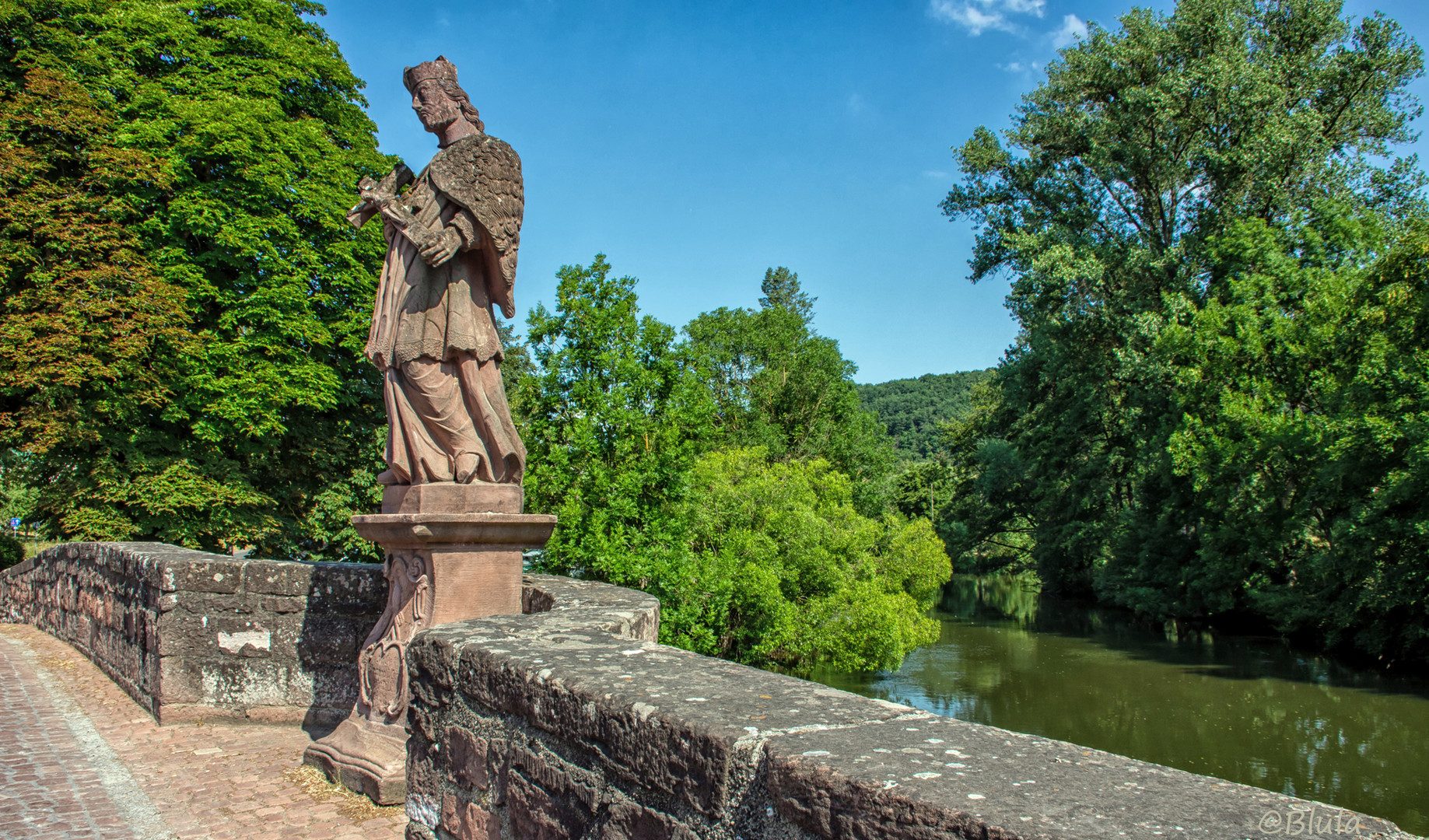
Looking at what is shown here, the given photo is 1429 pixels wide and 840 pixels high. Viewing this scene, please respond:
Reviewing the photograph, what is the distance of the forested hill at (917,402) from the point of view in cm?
9031

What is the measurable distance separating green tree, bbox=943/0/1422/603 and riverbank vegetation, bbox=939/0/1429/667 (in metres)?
0.06

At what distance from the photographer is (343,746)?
14.1 ft

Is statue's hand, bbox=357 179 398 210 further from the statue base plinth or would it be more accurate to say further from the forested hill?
the forested hill

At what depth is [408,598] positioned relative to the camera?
428 centimetres

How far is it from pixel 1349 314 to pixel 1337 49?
269 inches

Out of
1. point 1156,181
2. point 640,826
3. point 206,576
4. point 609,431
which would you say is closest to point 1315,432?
point 1156,181

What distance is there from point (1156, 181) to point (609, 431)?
15395 mm

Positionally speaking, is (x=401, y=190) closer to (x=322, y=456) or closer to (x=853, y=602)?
(x=322, y=456)

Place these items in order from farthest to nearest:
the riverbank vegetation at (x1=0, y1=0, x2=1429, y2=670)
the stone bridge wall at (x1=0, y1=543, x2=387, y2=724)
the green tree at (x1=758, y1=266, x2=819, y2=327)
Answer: the green tree at (x1=758, y1=266, x2=819, y2=327) < the riverbank vegetation at (x1=0, y1=0, x2=1429, y2=670) < the stone bridge wall at (x1=0, y1=543, x2=387, y2=724)

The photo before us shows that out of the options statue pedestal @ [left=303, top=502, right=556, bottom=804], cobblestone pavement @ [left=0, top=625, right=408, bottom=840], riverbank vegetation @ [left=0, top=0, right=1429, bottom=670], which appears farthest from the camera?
riverbank vegetation @ [left=0, top=0, right=1429, bottom=670]

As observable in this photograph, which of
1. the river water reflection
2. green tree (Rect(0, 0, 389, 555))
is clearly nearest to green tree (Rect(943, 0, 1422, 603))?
the river water reflection

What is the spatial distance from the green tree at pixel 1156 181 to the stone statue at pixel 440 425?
17695 mm
